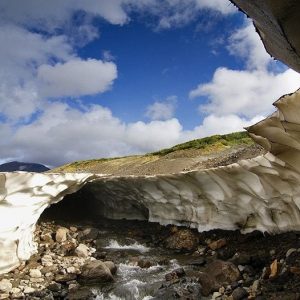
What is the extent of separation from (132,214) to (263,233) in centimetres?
773

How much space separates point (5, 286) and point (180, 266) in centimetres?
480

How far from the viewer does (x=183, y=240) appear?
1413 centimetres

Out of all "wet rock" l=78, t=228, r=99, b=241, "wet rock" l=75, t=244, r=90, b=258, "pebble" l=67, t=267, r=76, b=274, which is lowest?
"pebble" l=67, t=267, r=76, b=274

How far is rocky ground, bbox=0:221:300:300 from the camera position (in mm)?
9398

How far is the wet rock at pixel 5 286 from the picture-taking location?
10.1 meters

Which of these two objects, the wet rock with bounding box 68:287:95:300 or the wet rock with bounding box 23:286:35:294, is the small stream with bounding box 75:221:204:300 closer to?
the wet rock with bounding box 68:287:95:300

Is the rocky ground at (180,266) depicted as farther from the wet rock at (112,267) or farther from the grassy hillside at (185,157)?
the grassy hillside at (185,157)

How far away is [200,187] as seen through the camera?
14023mm

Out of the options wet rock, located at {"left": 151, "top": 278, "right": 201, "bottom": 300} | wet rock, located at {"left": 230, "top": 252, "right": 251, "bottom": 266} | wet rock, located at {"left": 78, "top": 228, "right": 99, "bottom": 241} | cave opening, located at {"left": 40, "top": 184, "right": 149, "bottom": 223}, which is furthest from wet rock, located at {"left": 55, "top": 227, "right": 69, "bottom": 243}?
wet rock, located at {"left": 230, "top": 252, "right": 251, "bottom": 266}

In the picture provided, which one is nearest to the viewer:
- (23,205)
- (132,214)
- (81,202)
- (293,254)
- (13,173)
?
(293,254)

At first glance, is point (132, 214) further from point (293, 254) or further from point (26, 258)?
point (293, 254)

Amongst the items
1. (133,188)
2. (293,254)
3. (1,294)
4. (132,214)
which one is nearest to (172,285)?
(293,254)

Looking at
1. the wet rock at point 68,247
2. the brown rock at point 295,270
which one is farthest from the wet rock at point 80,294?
the brown rock at point 295,270

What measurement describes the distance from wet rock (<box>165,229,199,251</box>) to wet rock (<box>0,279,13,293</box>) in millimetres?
5716
